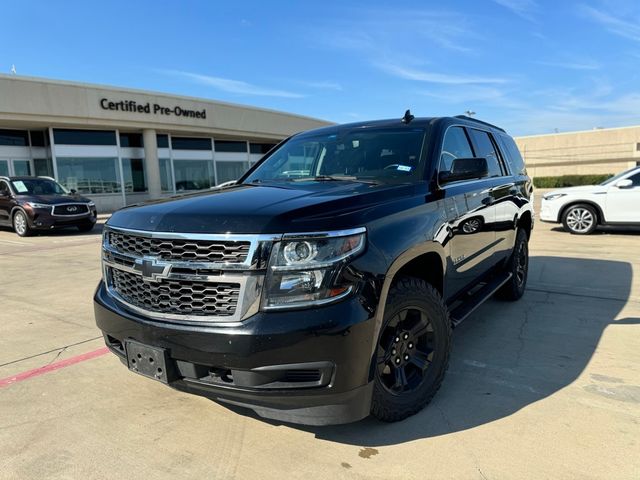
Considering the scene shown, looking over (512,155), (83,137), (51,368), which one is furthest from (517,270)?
(83,137)

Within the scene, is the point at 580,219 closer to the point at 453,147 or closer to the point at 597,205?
the point at 597,205

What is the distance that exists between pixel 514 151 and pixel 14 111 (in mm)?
22399

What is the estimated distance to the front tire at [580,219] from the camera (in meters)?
10.7

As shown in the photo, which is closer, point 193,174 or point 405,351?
point 405,351

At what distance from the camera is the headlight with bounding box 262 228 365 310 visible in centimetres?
225

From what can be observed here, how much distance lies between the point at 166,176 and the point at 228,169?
4.93 metres

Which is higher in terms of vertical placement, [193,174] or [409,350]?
[193,174]

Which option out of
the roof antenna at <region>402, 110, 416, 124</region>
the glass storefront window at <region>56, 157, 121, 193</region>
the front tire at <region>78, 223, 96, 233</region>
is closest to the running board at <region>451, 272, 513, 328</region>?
the roof antenna at <region>402, 110, 416, 124</region>

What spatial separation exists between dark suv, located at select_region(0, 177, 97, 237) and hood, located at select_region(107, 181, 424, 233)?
12097mm

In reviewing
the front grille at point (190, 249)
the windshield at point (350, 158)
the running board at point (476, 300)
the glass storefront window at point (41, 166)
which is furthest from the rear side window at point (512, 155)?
the glass storefront window at point (41, 166)

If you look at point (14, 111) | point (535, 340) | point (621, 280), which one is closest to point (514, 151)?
point (621, 280)

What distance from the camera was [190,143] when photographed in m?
29.7

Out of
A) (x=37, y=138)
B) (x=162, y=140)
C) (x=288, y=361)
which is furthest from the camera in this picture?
(x=162, y=140)

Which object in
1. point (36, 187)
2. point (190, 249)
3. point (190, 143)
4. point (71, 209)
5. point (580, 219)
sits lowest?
point (580, 219)
